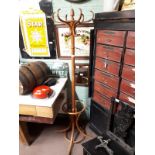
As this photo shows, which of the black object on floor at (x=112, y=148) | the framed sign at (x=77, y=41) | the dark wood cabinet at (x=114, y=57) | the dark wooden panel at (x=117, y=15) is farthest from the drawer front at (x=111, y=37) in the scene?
the black object on floor at (x=112, y=148)

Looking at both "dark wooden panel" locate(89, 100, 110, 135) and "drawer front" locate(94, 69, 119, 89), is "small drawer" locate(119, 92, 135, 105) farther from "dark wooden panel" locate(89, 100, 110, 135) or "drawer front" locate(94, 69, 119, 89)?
"dark wooden panel" locate(89, 100, 110, 135)

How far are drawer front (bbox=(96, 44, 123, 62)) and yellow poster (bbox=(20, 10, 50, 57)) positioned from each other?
2.43 ft

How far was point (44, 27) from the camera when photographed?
1815 millimetres

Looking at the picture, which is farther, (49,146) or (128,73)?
(49,146)

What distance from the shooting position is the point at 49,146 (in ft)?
6.00

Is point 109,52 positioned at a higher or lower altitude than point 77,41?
lower

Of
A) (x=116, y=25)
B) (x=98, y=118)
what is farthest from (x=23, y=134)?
(x=116, y=25)

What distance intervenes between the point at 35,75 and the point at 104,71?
0.76 metres

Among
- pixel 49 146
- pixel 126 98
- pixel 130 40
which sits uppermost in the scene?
pixel 130 40

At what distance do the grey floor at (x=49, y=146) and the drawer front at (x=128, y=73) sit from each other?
1.04 m

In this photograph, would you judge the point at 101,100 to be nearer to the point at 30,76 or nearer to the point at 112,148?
the point at 112,148

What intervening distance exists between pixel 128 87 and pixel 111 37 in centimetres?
50

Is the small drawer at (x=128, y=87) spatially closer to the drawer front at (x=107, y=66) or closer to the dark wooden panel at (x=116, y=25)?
the drawer front at (x=107, y=66)

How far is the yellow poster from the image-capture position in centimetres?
178
